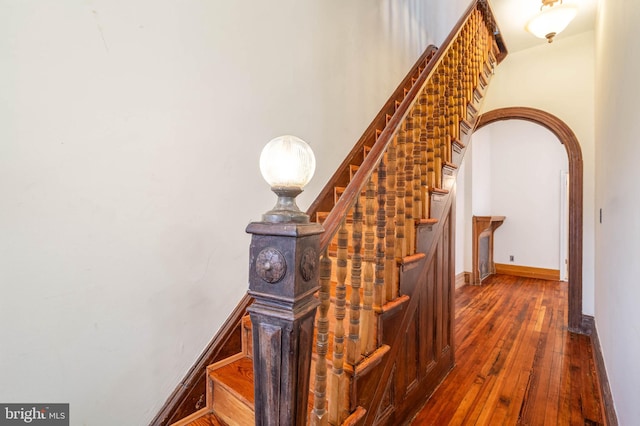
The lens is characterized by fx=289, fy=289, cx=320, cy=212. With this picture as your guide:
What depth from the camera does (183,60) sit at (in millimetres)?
1405

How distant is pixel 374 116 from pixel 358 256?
1.97 m

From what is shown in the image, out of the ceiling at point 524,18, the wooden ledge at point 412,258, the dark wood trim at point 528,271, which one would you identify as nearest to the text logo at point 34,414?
the wooden ledge at point 412,258

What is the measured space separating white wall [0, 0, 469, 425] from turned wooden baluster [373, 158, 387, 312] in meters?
0.82

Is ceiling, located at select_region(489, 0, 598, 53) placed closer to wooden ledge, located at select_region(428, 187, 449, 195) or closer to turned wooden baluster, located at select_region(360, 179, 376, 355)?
wooden ledge, located at select_region(428, 187, 449, 195)

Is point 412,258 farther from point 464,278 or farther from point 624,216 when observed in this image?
point 464,278

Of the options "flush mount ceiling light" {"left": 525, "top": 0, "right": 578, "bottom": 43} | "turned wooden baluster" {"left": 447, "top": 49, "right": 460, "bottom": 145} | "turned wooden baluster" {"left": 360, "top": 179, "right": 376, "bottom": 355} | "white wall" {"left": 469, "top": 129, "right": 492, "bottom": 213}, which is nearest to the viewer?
"turned wooden baluster" {"left": 360, "top": 179, "right": 376, "bottom": 355}

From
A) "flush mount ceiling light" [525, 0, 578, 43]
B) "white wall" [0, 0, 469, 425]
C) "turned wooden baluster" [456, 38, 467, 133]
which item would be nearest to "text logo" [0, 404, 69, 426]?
"white wall" [0, 0, 469, 425]

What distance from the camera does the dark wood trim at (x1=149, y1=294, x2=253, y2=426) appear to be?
1.35 m

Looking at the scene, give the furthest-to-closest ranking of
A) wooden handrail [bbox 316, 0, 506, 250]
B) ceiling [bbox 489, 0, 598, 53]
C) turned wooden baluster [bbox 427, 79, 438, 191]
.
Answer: ceiling [bbox 489, 0, 598, 53] < turned wooden baluster [bbox 427, 79, 438, 191] < wooden handrail [bbox 316, 0, 506, 250]

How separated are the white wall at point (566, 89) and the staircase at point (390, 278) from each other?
1.57 meters

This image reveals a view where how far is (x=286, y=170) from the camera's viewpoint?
2.33 ft

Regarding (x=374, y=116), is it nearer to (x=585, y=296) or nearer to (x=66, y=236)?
(x=66, y=236)

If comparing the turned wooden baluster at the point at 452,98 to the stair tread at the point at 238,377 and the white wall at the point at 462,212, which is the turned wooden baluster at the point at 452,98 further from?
the white wall at the point at 462,212

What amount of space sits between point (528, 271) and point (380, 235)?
545 cm
